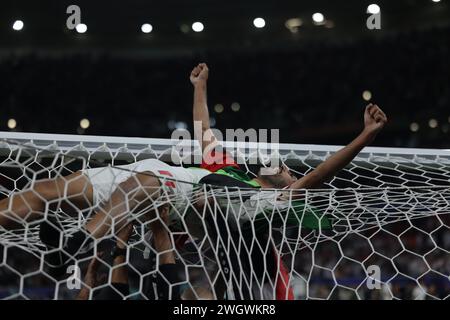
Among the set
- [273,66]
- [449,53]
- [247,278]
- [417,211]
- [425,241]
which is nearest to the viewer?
[247,278]

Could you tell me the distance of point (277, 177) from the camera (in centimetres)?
232

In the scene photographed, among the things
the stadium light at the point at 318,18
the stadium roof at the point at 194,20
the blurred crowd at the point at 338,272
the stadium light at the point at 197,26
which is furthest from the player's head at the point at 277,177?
the stadium light at the point at 318,18

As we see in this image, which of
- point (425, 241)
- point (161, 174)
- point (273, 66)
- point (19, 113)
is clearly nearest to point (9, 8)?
point (19, 113)

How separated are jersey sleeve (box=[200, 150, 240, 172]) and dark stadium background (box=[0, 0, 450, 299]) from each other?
4.00 meters

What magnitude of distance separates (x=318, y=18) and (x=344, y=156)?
186 inches

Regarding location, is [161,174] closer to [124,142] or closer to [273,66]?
[124,142]

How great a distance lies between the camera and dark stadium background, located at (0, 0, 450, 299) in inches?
260

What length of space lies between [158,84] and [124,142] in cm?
485

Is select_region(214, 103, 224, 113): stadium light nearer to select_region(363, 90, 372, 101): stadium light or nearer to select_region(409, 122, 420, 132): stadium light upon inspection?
select_region(363, 90, 372, 101): stadium light

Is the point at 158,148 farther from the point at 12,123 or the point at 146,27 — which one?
the point at 12,123

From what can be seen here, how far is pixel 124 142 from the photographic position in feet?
8.18

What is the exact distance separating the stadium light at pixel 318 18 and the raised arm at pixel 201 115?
14.0 feet

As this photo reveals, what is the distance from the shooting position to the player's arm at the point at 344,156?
2061 mm
